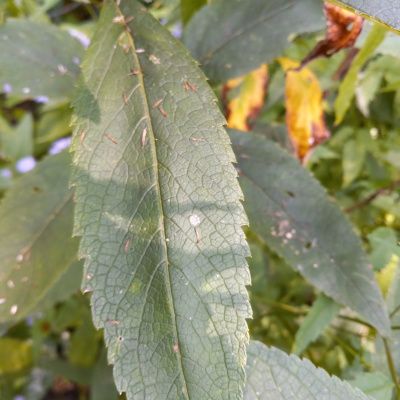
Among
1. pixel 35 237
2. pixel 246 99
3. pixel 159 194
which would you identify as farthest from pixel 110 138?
pixel 246 99

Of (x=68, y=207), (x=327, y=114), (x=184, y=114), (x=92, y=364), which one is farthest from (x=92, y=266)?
(x=92, y=364)

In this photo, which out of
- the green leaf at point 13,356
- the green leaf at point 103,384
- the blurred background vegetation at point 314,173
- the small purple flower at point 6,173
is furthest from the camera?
the green leaf at point 13,356

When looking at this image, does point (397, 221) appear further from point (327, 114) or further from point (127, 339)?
point (127, 339)

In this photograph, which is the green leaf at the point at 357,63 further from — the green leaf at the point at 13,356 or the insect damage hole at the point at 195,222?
the green leaf at the point at 13,356

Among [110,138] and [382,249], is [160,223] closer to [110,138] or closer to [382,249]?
[110,138]

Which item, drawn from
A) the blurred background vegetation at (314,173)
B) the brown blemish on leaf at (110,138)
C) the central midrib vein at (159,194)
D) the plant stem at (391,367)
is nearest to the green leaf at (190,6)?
the blurred background vegetation at (314,173)
